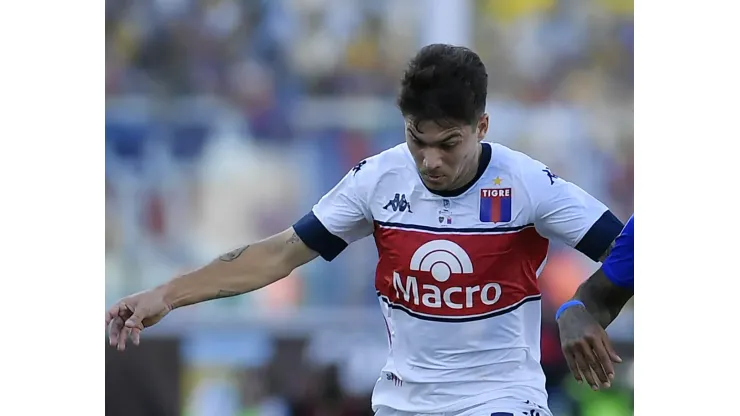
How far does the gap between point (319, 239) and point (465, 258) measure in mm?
658

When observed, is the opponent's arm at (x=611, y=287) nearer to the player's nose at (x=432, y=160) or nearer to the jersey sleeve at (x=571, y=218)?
the jersey sleeve at (x=571, y=218)

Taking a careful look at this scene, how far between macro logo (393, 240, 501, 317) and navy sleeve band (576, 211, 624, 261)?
387mm

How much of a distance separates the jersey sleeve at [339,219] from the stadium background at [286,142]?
10.4ft

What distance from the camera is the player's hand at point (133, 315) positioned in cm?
420

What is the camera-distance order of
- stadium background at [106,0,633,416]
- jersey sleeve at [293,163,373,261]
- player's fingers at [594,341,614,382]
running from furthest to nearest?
stadium background at [106,0,633,416]
jersey sleeve at [293,163,373,261]
player's fingers at [594,341,614,382]

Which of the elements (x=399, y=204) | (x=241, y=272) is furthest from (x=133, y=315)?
(x=399, y=204)

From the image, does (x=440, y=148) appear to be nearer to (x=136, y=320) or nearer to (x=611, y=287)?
(x=611, y=287)

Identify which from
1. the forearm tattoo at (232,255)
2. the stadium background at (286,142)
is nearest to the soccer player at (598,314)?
the forearm tattoo at (232,255)

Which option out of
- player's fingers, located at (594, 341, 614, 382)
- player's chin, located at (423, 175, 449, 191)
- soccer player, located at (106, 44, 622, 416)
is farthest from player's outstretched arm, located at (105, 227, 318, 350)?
player's fingers, located at (594, 341, 614, 382)

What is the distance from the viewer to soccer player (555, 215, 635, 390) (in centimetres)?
358

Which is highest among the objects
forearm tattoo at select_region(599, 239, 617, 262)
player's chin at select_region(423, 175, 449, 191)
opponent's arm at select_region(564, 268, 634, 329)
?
player's chin at select_region(423, 175, 449, 191)

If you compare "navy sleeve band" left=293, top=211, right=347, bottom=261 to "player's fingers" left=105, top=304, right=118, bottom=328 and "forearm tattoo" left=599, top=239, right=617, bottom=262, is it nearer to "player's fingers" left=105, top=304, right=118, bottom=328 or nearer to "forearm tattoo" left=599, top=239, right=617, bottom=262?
"player's fingers" left=105, top=304, right=118, bottom=328

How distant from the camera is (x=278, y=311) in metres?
7.77

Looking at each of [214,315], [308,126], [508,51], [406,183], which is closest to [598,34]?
[508,51]
